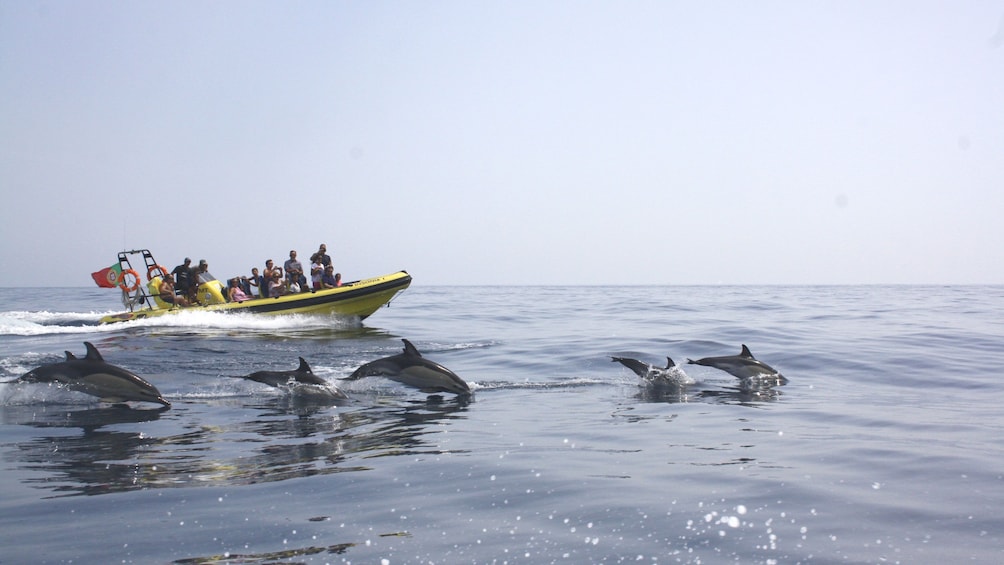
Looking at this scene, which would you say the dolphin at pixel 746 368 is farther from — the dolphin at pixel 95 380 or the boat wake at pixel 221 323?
the boat wake at pixel 221 323

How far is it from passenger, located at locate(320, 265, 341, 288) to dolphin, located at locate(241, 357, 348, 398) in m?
14.4

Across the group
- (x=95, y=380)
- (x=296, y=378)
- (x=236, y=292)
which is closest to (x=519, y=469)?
(x=296, y=378)

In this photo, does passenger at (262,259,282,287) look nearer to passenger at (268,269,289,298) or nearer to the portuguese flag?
passenger at (268,269,289,298)

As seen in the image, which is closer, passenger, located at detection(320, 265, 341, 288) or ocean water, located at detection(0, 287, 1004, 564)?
ocean water, located at detection(0, 287, 1004, 564)

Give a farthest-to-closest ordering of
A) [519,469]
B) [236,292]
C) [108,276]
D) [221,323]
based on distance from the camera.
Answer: [108,276] < [236,292] < [221,323] < [519,469]

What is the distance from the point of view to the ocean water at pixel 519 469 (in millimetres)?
5285

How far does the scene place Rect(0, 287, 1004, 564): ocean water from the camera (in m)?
5.29

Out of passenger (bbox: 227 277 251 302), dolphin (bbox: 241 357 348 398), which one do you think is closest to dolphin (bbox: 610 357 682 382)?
dolphin (bbox: 241 357 348 398)

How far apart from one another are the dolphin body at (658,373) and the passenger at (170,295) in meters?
17.6

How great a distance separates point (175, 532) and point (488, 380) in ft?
29.4

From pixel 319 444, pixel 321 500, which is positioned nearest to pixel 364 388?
pixel 319 444

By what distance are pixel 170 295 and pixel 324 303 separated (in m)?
5.17

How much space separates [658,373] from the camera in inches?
529

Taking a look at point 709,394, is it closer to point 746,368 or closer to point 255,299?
point 746,368
